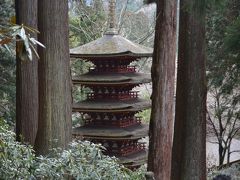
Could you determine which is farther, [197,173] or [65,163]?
[197,173]

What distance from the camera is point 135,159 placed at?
11.4 meters

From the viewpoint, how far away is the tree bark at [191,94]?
5973 millimetres

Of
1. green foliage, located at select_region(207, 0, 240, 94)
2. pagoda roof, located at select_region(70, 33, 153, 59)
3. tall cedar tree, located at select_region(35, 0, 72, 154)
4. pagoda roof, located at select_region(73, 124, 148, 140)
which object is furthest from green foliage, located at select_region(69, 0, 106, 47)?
tall cedar tree, located at select_region(35, 0, 72, 154)

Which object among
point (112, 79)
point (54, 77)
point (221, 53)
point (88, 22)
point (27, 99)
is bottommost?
point (112, 79)

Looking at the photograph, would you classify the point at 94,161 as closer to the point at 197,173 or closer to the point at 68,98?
the point at 68,98

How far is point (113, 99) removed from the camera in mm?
11633

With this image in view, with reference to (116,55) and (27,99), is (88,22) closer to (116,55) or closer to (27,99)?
(116,55)

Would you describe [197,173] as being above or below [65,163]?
below

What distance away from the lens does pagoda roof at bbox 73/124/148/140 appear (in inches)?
436

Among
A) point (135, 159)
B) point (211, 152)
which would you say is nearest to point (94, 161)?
point (135, 159)

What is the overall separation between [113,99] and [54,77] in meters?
6.64

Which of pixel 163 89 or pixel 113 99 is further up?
pixel 163 89

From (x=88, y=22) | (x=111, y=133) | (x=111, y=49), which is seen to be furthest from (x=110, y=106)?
(x=88, y=22)

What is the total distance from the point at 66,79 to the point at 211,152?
15185mm
